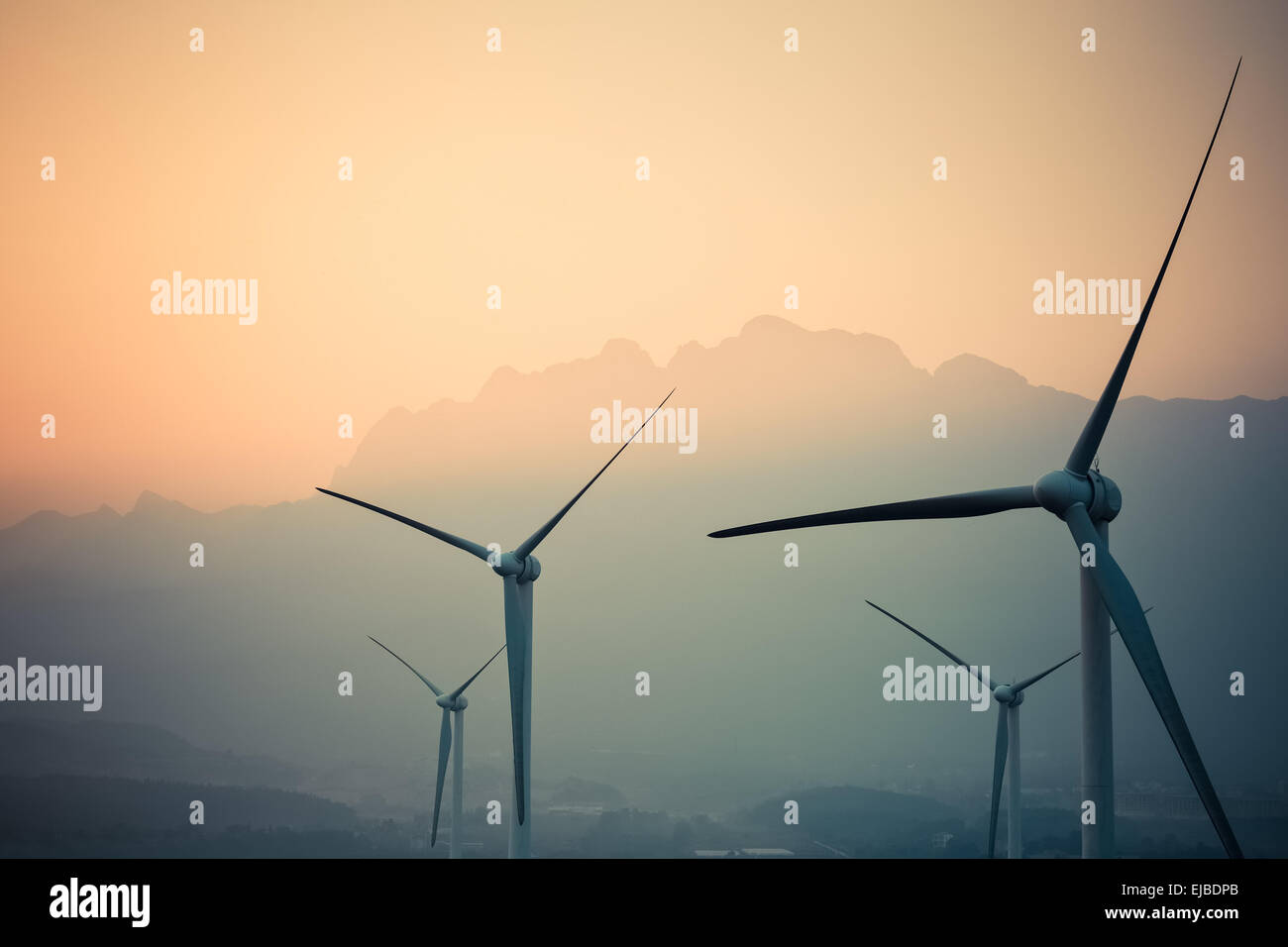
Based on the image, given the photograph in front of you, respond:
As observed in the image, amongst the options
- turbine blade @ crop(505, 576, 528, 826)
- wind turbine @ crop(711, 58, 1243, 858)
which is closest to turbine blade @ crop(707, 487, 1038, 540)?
wind turbine @ crop(711, 58, 1243, 858)

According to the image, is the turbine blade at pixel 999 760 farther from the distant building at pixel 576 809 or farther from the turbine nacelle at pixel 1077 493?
the distant building at pixel 576 809

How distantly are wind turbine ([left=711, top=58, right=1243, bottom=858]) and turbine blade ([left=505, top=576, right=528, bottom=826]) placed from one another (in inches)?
446

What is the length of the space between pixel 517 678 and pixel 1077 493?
15517mm

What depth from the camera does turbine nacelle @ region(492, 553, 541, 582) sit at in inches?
1403

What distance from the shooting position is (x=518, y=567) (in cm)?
3619

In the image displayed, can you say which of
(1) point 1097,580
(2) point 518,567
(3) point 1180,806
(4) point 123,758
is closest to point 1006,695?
(2) point 518,567

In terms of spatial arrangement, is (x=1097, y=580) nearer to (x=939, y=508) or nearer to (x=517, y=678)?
(x=939, y=508)

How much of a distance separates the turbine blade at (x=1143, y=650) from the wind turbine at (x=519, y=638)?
12350 millimetres

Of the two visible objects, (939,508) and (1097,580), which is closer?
(1097,580)

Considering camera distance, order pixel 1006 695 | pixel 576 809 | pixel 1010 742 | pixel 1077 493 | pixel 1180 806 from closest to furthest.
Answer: pixel 1077 493 < pixel 1006 695 < pixel 1010 742 < pixel 1180 806 < pixel 576 809

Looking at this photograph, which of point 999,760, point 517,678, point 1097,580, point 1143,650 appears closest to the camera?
point 1143,650

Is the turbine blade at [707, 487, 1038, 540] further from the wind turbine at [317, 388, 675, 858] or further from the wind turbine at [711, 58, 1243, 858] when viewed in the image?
the wind turbine at [317, 388, 675, 858]
